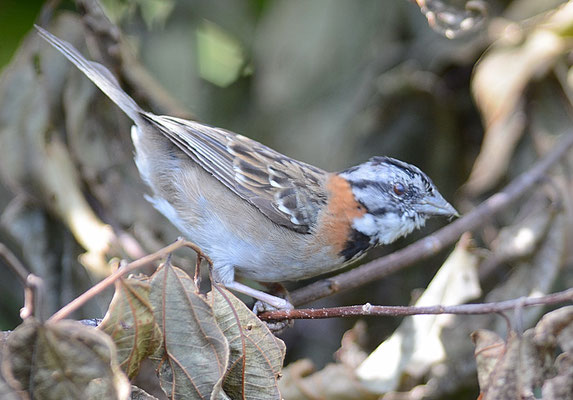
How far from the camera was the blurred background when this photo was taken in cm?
381

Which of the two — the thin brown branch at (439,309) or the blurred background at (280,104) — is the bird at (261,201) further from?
the thin brown branch at (439,309)

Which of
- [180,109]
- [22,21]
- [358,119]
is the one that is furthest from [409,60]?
[22,21]

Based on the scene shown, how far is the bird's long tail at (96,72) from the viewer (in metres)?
3.25

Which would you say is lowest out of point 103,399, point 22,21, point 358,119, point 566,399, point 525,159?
point 525,159

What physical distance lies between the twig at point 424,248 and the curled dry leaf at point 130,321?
4.12 feet

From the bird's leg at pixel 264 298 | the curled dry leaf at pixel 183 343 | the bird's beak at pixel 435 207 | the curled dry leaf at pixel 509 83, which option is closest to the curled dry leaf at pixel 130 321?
the curled dry leaf at pixel 183 343

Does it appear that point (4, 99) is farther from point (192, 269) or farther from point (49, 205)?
point (192, 269)

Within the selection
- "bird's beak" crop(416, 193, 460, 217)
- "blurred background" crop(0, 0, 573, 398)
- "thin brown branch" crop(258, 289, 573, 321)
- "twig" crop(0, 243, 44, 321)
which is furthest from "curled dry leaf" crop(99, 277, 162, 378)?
"bird's beak" crop(416, 193, 460, 217)

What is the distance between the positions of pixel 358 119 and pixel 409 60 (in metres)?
0.65

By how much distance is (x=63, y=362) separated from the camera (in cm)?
179

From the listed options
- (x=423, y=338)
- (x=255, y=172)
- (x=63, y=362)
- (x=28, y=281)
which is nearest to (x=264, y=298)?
(x=255, y=172)

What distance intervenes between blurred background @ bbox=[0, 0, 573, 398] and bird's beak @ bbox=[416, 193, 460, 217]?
55 centimetres

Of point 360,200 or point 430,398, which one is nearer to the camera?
point 360,200

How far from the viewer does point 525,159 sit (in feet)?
15.3
